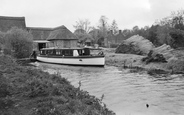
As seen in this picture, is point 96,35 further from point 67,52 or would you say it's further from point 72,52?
point 72,52

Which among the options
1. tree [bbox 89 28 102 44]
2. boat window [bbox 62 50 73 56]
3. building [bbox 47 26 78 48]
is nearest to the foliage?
boat window [bbox 62 50 73 56]

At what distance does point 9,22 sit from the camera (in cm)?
3931

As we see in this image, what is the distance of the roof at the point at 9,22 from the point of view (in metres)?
37.8

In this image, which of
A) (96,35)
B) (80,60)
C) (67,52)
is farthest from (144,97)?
(96,35)

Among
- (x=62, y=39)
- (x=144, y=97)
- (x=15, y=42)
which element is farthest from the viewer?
(x=62, y=39)

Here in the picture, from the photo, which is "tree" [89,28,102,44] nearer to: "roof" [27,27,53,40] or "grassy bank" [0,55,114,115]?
"roof" [27,27,53,40]

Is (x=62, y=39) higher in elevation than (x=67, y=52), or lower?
higher

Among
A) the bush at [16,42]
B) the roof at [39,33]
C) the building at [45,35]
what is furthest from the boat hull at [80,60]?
the roof at [39,33]

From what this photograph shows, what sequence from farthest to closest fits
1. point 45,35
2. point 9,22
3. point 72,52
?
point 45,35
point 9,22
point 72,52

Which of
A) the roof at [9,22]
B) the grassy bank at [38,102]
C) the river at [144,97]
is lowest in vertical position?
the river at [144,97]

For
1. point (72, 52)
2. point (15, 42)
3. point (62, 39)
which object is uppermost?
point (62, 39)

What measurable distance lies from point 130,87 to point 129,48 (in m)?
19.6

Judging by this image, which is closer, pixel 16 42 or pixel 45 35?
pixel 16 42

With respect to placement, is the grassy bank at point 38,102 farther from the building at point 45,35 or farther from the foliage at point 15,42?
the building at point 45,35
